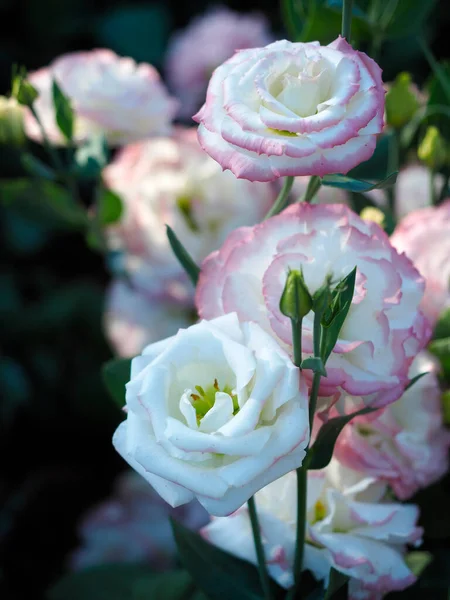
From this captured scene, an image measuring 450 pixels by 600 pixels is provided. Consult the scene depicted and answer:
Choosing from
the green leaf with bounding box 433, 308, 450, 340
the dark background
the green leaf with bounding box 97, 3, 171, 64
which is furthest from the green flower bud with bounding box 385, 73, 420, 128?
the green leaf with bounding box 97, 3, 171, 64

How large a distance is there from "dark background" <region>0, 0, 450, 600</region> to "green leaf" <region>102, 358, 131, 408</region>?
14.9 inches

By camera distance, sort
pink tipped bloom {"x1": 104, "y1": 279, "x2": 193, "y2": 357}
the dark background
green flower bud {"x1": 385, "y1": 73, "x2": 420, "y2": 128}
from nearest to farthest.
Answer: green flower bud {"x1": 385, "y1": 73, "x2": 420, "y2": 128}, pink tipped bloom {"x1": 104, "y1": 279, "x2": 193, "y2": 357}, the dark background

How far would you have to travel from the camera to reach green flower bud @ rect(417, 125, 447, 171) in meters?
0.51

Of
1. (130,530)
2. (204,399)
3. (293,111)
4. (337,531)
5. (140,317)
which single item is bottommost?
(130,530)

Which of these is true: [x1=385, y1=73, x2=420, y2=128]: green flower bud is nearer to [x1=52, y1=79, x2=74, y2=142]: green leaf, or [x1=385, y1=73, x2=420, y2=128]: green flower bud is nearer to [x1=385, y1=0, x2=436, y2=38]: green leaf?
[x1=385, y1=0, x2=436, y2=38]: green leaf

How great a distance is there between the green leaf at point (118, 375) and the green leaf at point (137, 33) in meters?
0.96

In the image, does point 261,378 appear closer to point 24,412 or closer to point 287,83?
point 287,83

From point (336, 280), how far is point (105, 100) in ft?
1.10

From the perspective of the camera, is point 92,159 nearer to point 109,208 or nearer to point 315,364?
point 109,208

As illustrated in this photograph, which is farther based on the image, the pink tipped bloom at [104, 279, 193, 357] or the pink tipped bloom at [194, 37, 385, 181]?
the pink tipped bloom at [104, 279, 193, 357]

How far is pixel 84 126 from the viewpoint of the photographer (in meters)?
0.66

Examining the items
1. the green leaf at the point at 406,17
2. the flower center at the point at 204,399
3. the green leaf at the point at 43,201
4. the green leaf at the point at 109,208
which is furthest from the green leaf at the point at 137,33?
the flower center at the point at 204,399

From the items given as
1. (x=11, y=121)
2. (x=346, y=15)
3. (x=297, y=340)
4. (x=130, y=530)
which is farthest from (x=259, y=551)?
(x=130, y=530)

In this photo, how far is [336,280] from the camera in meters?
0.36
